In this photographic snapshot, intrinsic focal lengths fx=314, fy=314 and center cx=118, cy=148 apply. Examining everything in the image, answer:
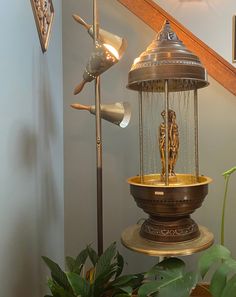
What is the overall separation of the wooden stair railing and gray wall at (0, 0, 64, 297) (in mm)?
570

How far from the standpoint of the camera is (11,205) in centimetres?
123

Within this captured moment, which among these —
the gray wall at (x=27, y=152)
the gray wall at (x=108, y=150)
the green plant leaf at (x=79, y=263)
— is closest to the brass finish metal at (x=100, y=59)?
the gray wall at (x=27, y=152)

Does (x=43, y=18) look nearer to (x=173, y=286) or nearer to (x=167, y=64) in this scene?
(x=167, y=64)

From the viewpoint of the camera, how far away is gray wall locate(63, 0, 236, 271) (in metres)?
2.02

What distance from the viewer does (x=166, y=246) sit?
1461mm

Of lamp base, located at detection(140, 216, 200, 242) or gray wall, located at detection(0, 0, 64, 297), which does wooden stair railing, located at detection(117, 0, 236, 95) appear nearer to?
gray wall, located at detection(0, 0, 64, 297)

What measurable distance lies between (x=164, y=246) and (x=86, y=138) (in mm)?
930

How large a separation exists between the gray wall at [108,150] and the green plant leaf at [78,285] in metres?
0.90

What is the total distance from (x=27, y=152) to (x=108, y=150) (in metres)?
0.74

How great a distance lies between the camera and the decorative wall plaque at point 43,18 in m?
1.54

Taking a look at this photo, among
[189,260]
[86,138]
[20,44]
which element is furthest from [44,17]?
[189,260]

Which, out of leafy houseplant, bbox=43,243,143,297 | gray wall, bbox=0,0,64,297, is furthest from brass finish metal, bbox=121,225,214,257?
gray wall, bbox=0,0,64,297

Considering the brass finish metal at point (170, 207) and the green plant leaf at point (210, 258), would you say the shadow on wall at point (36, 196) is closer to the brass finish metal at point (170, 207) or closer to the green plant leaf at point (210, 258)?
the brass finish metal at point (170, 207)

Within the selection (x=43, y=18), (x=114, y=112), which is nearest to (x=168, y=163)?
(x=114, y=112)
